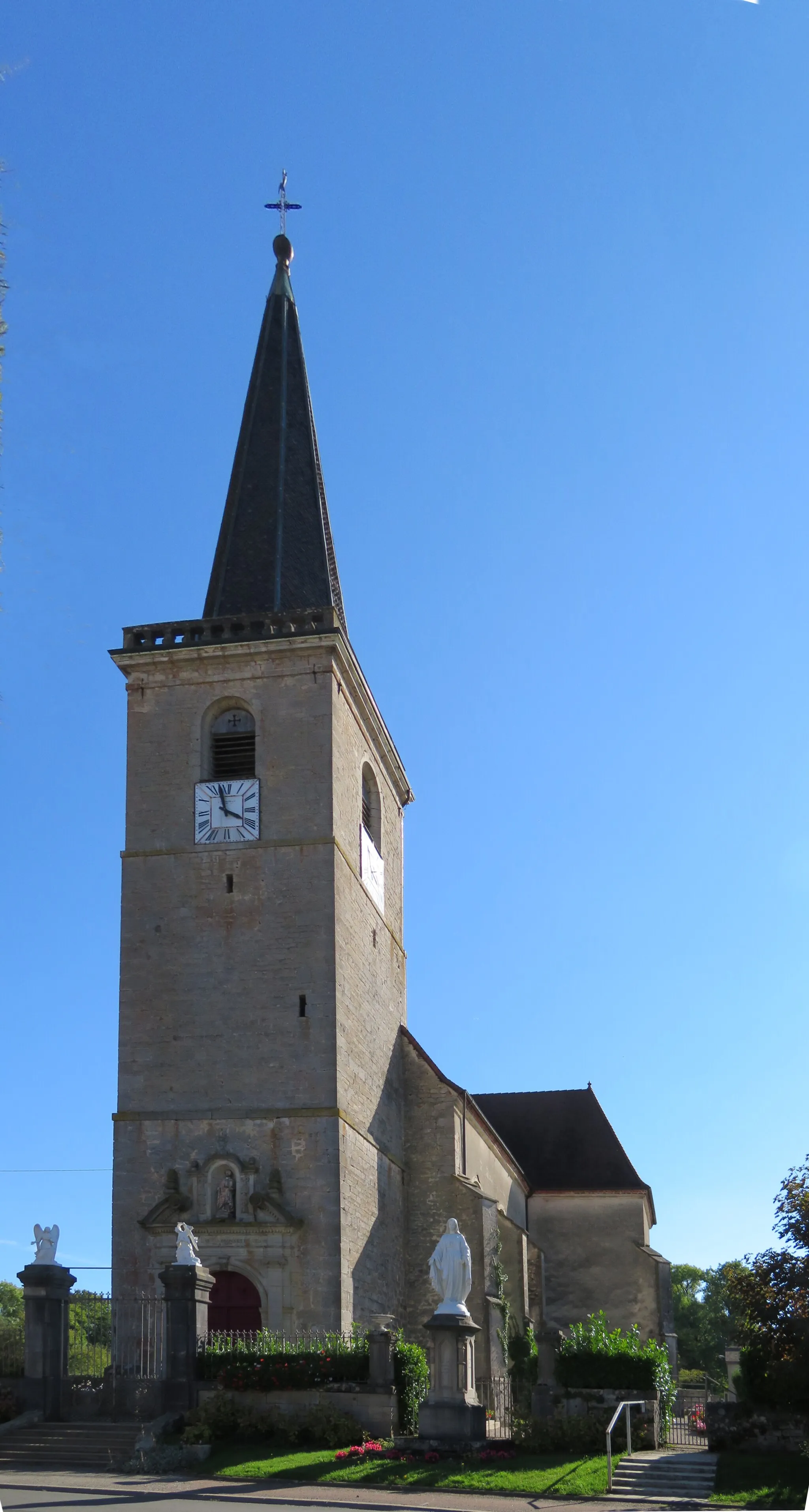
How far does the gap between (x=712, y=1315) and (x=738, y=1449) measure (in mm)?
61862

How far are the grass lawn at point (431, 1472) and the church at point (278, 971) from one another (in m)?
5.94

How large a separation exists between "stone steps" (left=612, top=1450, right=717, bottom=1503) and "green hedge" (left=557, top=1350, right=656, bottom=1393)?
1988mm

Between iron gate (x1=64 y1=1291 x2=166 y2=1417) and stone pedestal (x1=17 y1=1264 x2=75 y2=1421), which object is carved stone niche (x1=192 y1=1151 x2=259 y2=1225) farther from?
stone pedestal (x1=17 y1=1264 x2=75 y2=1421)

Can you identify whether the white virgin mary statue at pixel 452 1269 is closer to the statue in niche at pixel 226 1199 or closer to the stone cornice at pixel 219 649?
the statue in niche at pixel 226 1199

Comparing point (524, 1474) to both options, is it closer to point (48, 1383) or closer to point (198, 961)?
point (48, 1383)

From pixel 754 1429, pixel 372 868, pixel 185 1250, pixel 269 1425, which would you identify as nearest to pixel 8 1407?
pixel 185 1250

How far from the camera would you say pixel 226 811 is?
89.0 ft

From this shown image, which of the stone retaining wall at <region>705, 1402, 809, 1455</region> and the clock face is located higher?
the clock face

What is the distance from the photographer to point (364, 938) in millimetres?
28750

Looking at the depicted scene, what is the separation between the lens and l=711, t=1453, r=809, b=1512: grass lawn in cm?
1478

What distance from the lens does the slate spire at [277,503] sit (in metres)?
30.3

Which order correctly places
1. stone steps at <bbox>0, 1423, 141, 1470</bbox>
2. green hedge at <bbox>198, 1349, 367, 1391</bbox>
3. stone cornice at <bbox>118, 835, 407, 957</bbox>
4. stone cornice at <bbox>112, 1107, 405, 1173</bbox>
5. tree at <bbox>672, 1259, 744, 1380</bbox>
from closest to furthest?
1. stone steps at <bbox>0, 1423, 141, 1470</bbox>
2. green hedge at <bbox>198, 1349, 367, 1391</bbox>
3. stone cornice at <bbox>112, 1107, 405, 1173</bbox>
4. stone cornice at <bbox>118, 835, 407, 957</bbox>
5. tree at <bbox>672, 1259, 744, 1380</bbox>

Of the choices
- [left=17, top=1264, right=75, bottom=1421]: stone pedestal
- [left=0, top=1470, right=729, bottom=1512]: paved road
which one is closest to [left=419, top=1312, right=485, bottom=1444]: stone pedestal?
[left=0, top=1470, right=729, bottom=1512]: paved road

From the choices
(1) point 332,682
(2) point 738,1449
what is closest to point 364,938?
(1) point 332,682
